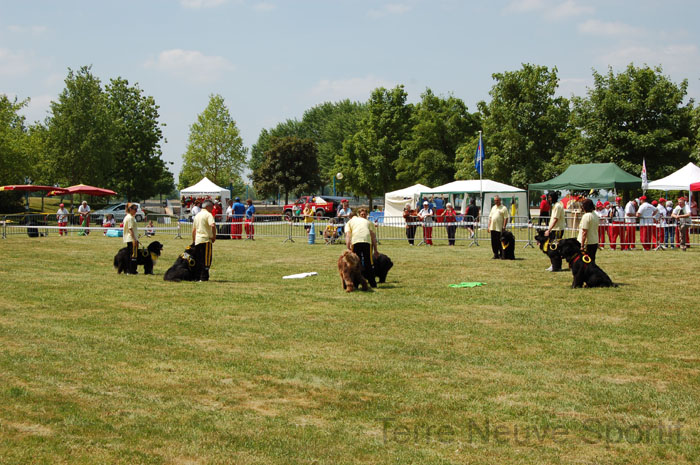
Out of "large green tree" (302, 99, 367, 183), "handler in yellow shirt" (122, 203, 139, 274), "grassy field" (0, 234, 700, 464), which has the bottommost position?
"grassy field" (0, 234, 700, 464)

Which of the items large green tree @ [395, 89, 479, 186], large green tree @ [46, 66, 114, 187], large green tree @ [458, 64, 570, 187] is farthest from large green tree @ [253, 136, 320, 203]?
large green tree @ [458, 64, 570, 187]

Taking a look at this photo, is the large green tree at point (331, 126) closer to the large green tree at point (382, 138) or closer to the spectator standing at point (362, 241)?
the large green tree at point (382, 138)

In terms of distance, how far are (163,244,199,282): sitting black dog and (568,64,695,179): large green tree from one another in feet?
119

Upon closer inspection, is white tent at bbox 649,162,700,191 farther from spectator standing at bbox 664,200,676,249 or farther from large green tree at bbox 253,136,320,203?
large green tree at bbox 253,136,320,203

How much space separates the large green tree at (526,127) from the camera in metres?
51.1

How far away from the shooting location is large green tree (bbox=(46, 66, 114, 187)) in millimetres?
53969

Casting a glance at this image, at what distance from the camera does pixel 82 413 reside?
218 inches

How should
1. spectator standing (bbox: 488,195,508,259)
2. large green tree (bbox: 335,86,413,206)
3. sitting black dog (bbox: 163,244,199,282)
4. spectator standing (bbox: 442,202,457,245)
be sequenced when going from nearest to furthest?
sitting black dog (bbox: 163,244,199,282)
spectator standing (bbox: 488,195,508,259)
spectator standing (bbox: 442,202,457,245)
large green tree (bbox: 335,86,413,206)

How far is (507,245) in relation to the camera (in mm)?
19156

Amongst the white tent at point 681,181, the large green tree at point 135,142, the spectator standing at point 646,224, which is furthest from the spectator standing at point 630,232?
the large green tree at point 135,142

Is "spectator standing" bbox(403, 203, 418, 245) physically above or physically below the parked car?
below

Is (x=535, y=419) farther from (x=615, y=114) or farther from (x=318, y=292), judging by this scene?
(x=615, y=114)

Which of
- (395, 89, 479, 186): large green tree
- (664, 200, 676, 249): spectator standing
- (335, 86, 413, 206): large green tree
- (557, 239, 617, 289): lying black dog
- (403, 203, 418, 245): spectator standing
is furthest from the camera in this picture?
(335, 86, 413, 206): large green tree

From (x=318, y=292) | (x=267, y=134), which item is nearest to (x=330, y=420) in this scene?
(x=318, y=292)
